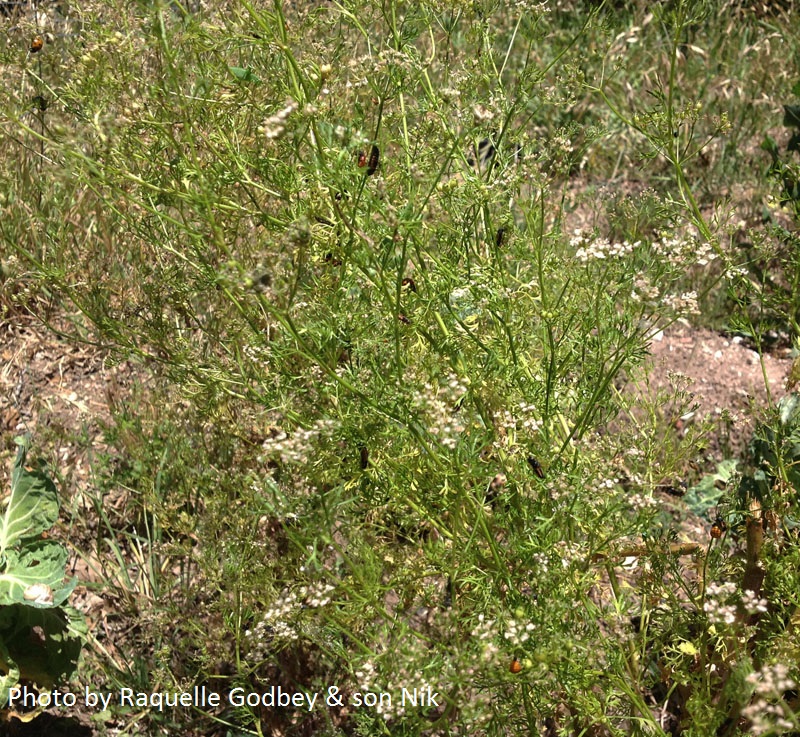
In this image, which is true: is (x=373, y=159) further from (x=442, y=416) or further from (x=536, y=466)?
(x=536, y=466)

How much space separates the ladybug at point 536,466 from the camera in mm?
2496

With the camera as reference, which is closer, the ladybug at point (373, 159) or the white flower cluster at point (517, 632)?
the white flower cluster at point (517, 632)

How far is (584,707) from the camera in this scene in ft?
7.50

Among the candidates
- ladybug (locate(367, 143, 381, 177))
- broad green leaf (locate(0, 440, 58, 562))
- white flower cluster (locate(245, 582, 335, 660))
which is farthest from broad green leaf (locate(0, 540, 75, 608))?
ladybug (locate(367, 143, 381, 177))

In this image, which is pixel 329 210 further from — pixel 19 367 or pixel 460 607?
pixel 19 367

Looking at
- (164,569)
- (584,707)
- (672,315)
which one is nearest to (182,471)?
(164,569)

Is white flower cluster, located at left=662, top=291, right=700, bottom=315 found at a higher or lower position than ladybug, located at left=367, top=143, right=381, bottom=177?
lower

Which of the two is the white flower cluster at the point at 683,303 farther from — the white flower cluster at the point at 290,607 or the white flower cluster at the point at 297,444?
the white flower cluster at the point at 290,607

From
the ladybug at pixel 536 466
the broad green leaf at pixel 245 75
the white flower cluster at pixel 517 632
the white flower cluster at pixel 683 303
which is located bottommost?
the white flower cluster at pixel 517 632

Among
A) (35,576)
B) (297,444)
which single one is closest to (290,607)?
(297,444)

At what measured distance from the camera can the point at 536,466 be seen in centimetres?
252

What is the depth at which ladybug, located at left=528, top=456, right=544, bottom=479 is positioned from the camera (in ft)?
8.19

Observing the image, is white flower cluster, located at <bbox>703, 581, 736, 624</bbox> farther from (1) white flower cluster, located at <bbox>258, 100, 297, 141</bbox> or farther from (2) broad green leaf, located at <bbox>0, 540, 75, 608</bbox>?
(2) broad green leaf, located at <bbox>0, 540, 75, 608</bbox>

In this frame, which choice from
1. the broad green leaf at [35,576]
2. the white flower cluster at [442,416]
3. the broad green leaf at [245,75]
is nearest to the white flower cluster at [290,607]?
the white flower cluster at [442,416]
